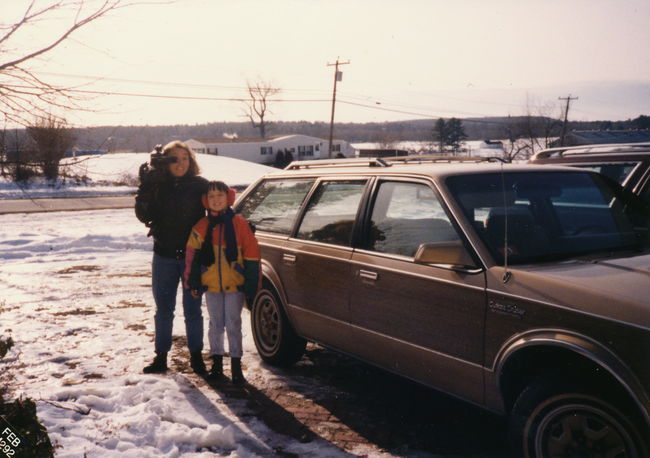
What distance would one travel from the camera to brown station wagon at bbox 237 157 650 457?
8.99 feet

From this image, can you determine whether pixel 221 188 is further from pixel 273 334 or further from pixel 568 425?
Result: pixel 568 425

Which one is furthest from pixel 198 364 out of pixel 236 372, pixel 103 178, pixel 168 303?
pixel 103 178

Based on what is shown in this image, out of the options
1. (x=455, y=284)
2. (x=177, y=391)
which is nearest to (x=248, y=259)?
(x=177, y=391)

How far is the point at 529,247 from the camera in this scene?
136 inches

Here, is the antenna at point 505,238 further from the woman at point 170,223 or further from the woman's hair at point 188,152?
the woman's hair at point 188,152

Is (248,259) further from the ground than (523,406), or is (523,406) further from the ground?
(248,259)

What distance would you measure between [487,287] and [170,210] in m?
2.86

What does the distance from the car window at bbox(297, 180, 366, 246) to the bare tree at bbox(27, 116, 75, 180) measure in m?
2.45

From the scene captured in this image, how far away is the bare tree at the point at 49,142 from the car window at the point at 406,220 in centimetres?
314

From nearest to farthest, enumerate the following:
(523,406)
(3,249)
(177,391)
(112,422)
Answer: (523,406)
(112,422)
(177,391)
(3,249)

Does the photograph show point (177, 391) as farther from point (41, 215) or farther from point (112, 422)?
point (41, 215)

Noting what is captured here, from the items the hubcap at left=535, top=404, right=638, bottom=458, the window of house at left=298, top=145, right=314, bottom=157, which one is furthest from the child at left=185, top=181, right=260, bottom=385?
the window of house at left=298, top=145, right=314, bottom=157

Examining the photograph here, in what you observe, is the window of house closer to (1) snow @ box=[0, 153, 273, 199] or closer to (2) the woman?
(1) snow @ box=[0, 153, 273, 199]

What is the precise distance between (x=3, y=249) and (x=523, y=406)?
11267 mm
